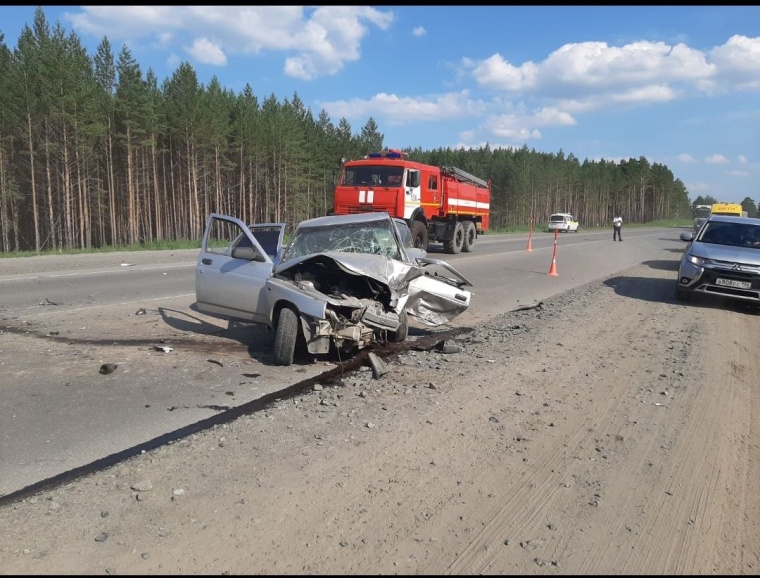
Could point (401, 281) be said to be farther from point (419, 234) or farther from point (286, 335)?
point (419, 234)

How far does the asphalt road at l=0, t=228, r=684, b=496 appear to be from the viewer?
4.10m

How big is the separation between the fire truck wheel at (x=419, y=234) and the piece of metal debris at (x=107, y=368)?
44.7 feet

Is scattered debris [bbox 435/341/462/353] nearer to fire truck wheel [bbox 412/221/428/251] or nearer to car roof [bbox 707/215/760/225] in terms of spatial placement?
car roof [bbox 707/215/760/225]

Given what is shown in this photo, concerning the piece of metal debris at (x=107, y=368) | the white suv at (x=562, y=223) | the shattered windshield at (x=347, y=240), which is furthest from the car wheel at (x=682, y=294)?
the white suv at (x=562, y=223)

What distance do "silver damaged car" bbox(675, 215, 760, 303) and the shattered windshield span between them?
6562mm

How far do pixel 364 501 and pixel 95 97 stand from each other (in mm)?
38910

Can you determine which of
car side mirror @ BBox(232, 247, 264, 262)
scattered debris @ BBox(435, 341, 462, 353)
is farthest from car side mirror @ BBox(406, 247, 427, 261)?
car side mirror @ BBox(232, 247, 264, 262)

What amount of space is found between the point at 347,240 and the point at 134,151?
127 ft

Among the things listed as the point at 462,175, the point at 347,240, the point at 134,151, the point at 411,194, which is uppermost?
the point at 134,151

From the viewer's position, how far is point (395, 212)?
17609 mm

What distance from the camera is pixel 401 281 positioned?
6.39 metres

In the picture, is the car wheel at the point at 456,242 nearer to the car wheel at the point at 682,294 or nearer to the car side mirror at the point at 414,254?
the car wheel at the point at 682,294

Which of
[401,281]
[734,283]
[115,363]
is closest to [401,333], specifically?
[401,281]

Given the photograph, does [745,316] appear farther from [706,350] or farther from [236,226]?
[236,226]
